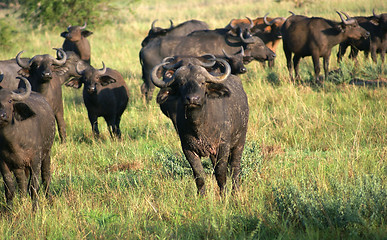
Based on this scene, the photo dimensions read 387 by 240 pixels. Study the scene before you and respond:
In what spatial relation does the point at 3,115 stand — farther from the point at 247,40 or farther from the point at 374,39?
the point at 374,39

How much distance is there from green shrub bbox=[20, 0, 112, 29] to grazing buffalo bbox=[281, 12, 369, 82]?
47.5ft

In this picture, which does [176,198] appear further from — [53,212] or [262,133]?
[262,133]

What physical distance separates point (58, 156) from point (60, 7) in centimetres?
1832

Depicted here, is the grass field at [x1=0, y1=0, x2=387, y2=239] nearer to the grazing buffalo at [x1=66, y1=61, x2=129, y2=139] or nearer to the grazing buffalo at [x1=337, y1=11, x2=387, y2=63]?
the grazing buffalo at [x1=66, y1=61, x2=129, y2=139]

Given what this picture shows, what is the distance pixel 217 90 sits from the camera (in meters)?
5.18

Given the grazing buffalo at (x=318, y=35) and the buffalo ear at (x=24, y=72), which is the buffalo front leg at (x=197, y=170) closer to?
the buffalo ear at (x=24, y=72)

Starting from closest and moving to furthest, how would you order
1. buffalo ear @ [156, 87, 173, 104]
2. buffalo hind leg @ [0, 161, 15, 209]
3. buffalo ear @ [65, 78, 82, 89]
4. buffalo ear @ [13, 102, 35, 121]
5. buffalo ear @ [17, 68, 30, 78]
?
buffalo ear @ [156, 87, 173, 104]
buffalo ear @ [13, 102, 35, 121]
buffalo hind leg @ [0, 161, 15, 209]
buffalo ear @ [17, 68, 30, 78]
buffalo ear @ [65, 78, 82, 89]

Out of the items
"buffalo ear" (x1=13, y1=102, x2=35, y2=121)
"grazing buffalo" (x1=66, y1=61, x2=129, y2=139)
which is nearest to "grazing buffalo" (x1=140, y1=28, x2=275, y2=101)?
"grazing buffalo" (x1=66, y1=61, x2=129, y2=139)

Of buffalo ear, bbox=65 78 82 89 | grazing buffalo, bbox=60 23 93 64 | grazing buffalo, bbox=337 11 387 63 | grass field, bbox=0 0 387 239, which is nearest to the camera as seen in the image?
grass field, bbox=0 0 387 239

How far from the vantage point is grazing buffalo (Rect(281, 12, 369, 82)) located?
490 inches

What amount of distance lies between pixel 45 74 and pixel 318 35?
7.28 m

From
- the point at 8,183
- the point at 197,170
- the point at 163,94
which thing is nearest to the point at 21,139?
the point at 8,183

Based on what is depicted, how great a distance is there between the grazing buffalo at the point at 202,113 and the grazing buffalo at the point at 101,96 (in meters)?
3.80

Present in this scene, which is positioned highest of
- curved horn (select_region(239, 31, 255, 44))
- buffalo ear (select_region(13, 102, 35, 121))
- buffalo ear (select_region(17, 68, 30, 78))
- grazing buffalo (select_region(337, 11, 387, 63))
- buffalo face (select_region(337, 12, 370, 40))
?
buffalo ear (select_region(13, 102, 35, 121))
